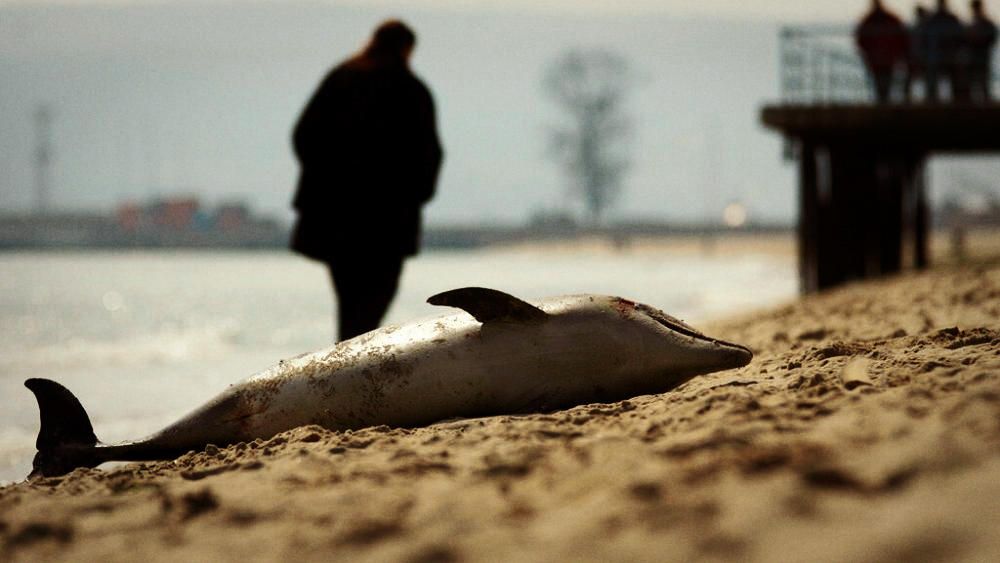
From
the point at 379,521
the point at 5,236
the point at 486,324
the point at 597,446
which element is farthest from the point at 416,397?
the point at 5,236

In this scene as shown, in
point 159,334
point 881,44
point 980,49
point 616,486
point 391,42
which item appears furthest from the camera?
point 159,334

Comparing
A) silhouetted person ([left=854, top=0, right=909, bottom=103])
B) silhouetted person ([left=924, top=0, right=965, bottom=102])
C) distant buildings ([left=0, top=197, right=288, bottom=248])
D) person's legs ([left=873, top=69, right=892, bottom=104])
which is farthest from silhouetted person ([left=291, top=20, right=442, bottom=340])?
distant buildings ([left=0, top=197, right=288, bottom=248])

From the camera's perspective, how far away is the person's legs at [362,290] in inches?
282

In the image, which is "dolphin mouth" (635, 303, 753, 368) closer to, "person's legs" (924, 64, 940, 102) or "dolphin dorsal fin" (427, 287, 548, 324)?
"dolphin dorsal fin" (427, 287, 548, 324)

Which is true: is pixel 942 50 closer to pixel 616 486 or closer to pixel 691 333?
pixel 691 333

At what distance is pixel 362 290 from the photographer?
7.21 meters

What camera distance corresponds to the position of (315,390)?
5.39 metres

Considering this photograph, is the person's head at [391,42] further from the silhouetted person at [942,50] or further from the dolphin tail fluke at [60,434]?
the silhouetted person at [942,50]

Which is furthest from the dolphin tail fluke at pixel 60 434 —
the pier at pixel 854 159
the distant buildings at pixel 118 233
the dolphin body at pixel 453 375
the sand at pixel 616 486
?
the distant buildings at pixel 118 233

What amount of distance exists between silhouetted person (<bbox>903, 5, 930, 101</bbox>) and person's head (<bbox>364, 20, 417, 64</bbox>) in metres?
11.1

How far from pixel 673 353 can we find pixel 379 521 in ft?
7.72

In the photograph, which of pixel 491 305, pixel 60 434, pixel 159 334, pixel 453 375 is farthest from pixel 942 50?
pixel 159 334

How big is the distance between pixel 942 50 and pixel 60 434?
1442 cm

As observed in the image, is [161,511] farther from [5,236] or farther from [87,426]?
[5,236]
